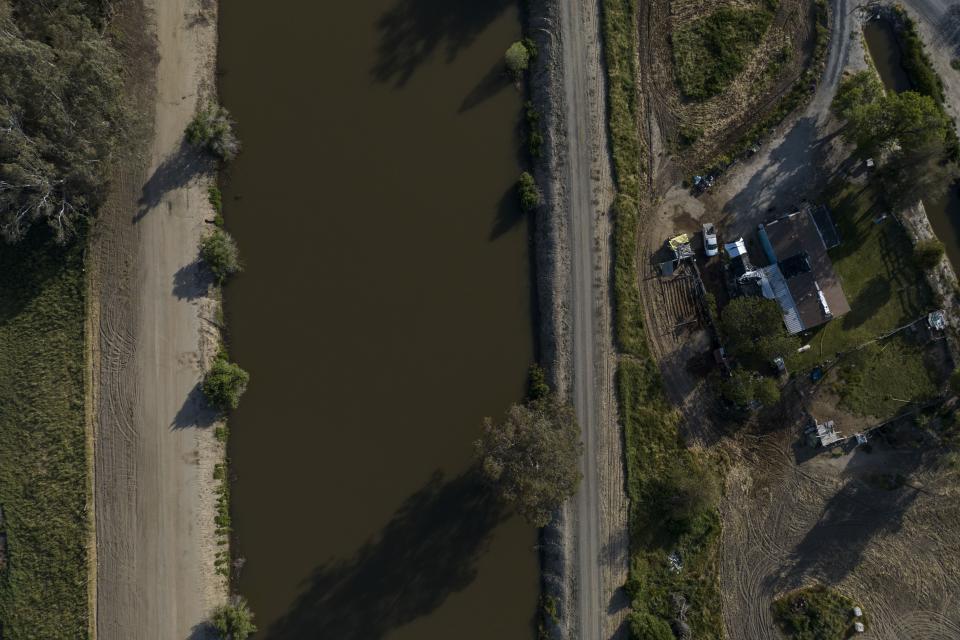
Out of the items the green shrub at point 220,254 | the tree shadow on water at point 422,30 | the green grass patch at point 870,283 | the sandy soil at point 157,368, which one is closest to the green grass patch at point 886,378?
the green grass patch at point 870,283

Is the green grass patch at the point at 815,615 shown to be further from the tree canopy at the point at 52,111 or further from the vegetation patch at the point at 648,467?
the tree canopy at the point at 52,111

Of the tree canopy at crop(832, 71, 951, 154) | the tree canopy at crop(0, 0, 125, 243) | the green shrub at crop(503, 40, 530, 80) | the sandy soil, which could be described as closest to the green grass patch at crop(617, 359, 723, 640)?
the tree canopy at crop(832, 71, 951, 154)

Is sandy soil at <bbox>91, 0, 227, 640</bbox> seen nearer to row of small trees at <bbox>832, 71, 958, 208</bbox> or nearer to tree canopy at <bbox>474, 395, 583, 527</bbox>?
tree canopy at <bbox>474, 395, 583, 527</bbox>

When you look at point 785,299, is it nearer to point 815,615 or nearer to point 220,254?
point 815,615

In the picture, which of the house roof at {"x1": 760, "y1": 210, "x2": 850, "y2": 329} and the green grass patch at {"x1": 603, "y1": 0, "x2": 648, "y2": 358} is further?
the green grass patch at {"x1": 603, "y1": 0, "x2": 648, "y2": 358}

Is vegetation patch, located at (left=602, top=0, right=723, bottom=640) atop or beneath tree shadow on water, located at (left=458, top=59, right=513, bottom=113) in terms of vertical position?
beneath

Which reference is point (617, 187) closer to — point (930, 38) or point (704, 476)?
point (704, 476)
